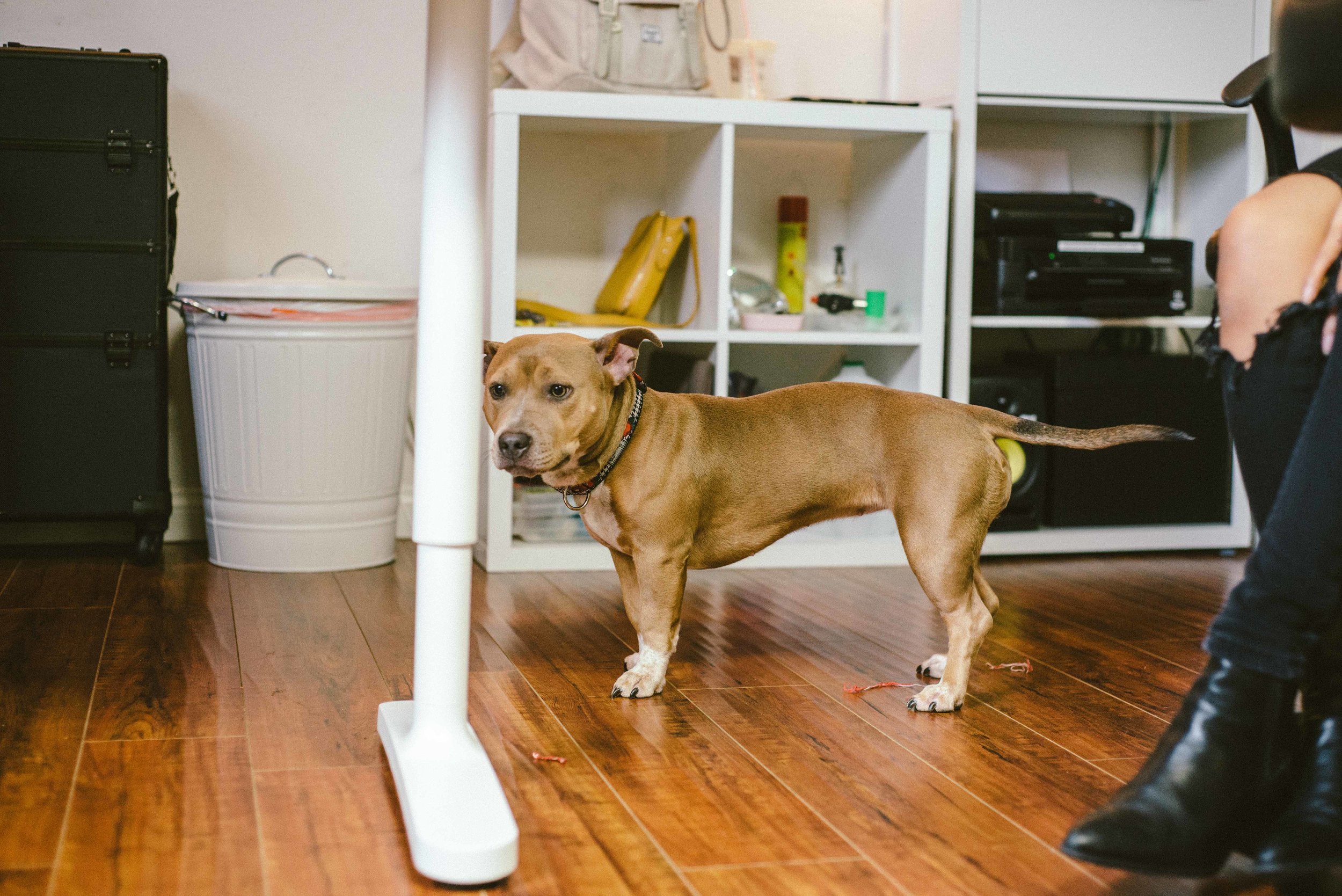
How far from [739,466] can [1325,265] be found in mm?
925

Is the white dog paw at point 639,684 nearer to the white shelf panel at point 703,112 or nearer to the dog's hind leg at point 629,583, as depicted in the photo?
the dog's hind leg at point 629,583

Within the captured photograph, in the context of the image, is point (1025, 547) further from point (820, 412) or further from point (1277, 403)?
point (1277, 403)

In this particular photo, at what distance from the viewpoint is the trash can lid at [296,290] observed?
8.43 ft

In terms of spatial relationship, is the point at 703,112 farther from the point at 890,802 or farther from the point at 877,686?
the point at 890,802

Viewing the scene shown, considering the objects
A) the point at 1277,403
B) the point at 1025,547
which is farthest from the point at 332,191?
the point at 1277,403

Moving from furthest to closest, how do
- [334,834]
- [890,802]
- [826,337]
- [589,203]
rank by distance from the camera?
1. [589,203]
2. [826,337]
3. [890,802]
4. [334,834]

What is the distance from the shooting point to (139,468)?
2648 millimetres

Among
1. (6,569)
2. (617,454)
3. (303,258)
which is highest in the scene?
(303,258)

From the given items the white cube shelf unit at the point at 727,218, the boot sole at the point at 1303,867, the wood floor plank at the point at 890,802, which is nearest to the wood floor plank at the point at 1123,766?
the wood floor plank at the point at 890,802

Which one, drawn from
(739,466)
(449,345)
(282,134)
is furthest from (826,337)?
(449,345)

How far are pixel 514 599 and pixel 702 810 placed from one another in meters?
1.18

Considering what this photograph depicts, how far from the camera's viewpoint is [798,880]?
1113 mm

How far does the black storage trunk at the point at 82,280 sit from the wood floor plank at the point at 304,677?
0.45 m

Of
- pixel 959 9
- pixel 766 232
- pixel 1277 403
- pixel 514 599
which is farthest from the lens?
pixel 766 232
